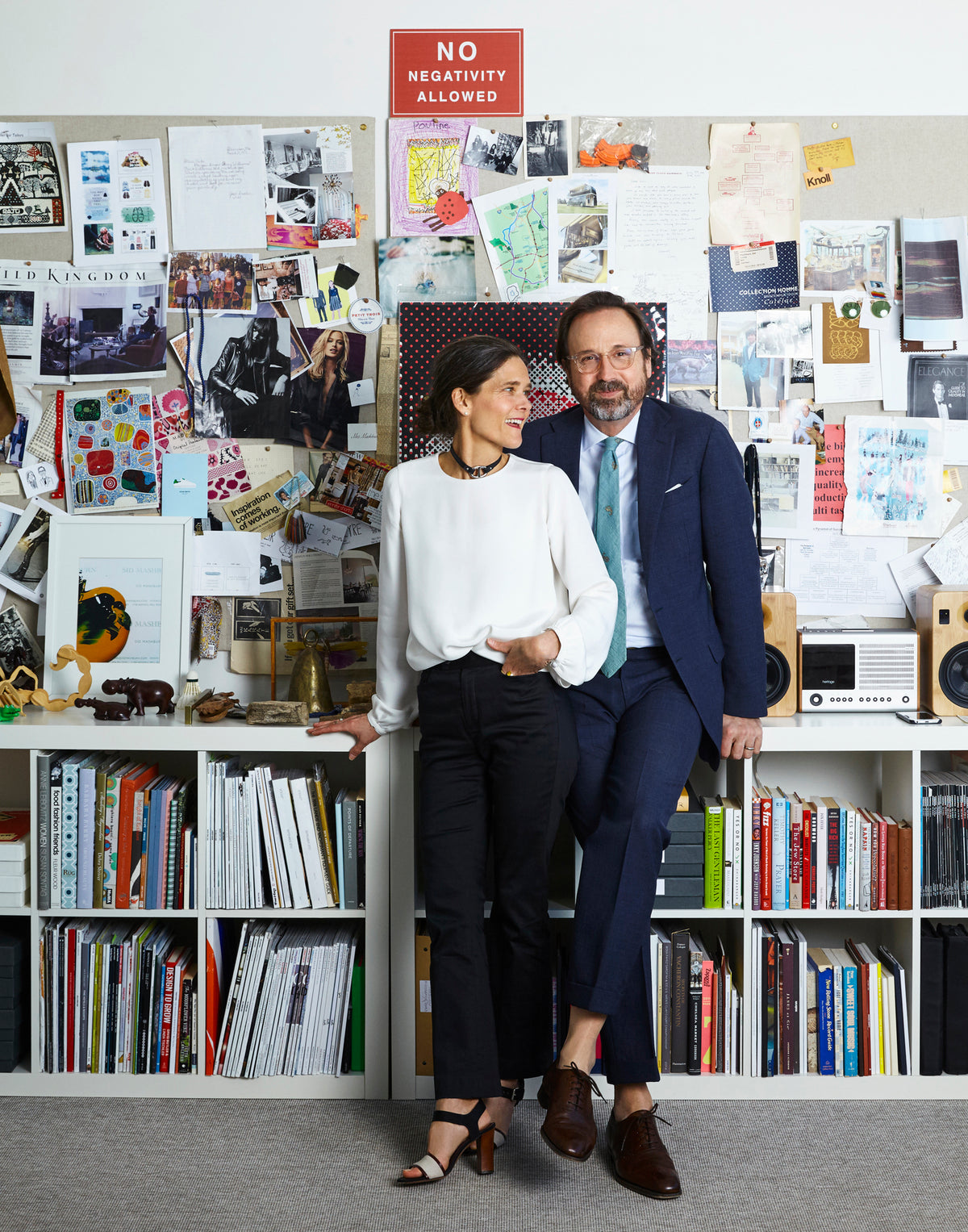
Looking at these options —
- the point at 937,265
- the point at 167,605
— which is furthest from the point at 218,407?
the point at 937,265

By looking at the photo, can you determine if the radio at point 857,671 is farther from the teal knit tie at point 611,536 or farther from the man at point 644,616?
the teal knit tie at point 611,536

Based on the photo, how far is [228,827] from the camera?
2072 millimetres

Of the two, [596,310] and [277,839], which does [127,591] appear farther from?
[596,310]

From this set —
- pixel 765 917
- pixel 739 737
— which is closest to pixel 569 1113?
pixel 765 917

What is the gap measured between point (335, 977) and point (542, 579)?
94 centimetres

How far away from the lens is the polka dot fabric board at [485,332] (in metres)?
2.23

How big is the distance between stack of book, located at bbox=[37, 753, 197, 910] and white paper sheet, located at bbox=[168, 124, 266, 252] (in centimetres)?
128

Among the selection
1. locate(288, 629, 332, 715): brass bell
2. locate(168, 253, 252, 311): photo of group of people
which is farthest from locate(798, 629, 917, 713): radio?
locate(168, 253, 252, 311): photo of group of people

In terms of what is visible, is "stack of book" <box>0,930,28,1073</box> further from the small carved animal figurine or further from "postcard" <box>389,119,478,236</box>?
"postcard" <box>389,119,478,236</box>

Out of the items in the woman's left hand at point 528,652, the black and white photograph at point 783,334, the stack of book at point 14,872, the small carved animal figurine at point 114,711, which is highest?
the black and white photograph at point 783,334

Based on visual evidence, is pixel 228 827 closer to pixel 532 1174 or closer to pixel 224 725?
pixel 224 725

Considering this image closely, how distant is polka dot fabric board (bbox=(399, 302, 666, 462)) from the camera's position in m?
2.23

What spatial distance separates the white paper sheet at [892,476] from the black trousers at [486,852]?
3.50 feet

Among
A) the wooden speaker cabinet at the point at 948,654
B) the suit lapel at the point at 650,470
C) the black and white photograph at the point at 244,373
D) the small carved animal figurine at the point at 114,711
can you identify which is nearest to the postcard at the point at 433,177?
the black and white photograph at the point at 244,373
